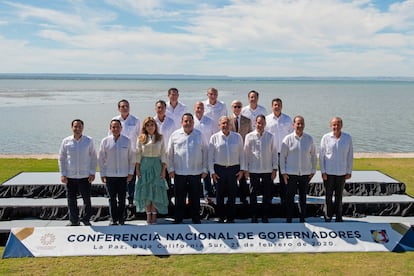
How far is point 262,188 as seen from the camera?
6844mm

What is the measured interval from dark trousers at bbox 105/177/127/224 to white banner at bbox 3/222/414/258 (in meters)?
0.30

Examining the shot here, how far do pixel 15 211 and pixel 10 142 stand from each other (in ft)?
49.1

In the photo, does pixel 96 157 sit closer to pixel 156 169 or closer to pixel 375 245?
pixel 156 169

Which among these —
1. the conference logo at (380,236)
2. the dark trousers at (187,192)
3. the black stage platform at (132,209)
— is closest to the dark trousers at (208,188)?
the black stage platform at (132,209)

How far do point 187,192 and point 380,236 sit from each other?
308 cm

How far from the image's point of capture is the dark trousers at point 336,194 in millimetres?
6652

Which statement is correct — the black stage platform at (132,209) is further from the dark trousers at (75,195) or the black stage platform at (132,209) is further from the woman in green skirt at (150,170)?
the woman in green skirt at (150,170)

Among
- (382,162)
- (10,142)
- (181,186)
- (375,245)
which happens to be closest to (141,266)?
(181,186)

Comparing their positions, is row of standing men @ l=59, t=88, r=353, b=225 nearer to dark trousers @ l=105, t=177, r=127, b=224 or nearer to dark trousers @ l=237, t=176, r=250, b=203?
dark trousers @ l=105, t=177, r=127, b=224

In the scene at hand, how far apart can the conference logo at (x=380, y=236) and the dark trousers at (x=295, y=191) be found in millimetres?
1095

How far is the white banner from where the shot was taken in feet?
A: 19.8

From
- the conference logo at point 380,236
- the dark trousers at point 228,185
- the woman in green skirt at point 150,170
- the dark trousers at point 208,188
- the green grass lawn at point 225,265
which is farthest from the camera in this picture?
the dark trousers at point 208,188

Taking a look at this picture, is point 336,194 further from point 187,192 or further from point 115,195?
point 115,195

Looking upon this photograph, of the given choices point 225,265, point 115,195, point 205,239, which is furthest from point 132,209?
point 225,265
